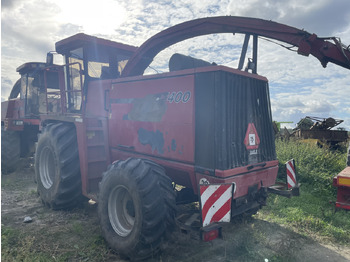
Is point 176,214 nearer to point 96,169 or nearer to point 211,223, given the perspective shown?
point 211,223

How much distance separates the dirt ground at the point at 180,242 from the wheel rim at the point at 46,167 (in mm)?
552

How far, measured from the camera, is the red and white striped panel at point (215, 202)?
2861mm

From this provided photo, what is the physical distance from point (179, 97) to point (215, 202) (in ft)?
4.56

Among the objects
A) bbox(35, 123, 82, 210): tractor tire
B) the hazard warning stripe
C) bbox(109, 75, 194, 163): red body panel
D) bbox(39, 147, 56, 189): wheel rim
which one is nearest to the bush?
the hazard warning stripe

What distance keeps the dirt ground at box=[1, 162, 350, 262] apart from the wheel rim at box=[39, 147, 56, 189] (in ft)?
1.81

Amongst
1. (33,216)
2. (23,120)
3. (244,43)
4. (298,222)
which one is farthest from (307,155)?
(23,120)

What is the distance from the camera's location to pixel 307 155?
25.1ft

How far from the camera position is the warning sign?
3.52 meters

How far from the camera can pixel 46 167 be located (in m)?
5.10

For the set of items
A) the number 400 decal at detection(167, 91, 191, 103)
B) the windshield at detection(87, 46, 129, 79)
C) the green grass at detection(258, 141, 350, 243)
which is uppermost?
the windshield at detection(87, 46, 129, 79)

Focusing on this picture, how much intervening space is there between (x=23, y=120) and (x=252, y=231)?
7.00 meters

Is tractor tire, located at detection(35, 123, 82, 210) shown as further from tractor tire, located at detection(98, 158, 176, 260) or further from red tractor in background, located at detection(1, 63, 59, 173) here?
red tractor in background, located at detection(1, 63, 59, 173)

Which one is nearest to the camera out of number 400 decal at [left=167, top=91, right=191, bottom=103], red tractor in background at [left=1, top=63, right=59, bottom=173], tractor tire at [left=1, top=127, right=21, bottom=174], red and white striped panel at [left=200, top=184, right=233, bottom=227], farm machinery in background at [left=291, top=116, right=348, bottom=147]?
red and white striped panel at [left=200, top=184, right=233, bottom=227]

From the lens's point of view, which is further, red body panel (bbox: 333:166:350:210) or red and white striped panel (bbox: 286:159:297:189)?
red and white striped panel (bbox: 286:159:297:189)
